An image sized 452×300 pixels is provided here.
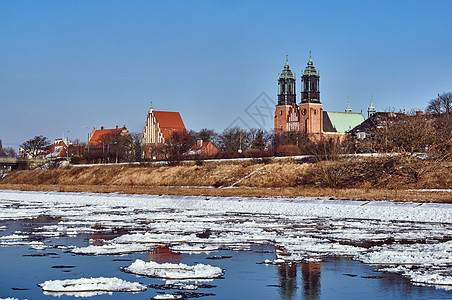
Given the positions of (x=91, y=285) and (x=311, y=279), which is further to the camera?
(x=311, y=279)

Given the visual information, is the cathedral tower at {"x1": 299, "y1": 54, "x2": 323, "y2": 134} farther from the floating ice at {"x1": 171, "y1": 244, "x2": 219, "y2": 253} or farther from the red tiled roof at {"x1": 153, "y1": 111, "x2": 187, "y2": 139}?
the floating ice at {"x1": 171, "y1": 244, "x2": 219, "y2": 253}

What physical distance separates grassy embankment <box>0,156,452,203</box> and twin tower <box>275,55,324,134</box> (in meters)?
94.2

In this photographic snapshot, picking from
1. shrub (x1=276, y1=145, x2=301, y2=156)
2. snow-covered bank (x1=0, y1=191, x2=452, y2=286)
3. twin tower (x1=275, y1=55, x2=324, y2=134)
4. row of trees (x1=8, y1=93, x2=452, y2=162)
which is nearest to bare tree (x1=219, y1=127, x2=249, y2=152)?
row of trees (x1=8, y1=93, x2=452, y2=162)

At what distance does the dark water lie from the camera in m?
9.69

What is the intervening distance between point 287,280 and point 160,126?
144 meters

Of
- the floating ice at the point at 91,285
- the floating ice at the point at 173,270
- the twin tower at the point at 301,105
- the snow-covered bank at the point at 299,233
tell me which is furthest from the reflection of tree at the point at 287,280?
the twin tower at the point at 301,105

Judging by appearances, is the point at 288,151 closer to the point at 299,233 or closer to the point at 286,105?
the point at 299,233

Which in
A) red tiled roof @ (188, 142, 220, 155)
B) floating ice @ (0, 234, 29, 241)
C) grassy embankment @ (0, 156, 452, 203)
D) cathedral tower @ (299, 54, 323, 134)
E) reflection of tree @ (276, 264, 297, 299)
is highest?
cathedral tower @ (299, 54, 323, 134)

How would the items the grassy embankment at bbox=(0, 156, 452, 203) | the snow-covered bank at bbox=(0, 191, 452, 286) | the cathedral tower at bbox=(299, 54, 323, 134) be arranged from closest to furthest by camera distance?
the snow-covered bank at bbox=(0, 191, 452, 286), the grassy embankment at bbox=(0, 156, 452, 203), the cathedral tower at bbox=(299, 54, 323, 134)

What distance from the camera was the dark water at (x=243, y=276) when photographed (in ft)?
31.8

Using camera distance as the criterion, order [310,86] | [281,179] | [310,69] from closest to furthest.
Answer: [281,179], [310,86], [310,69]

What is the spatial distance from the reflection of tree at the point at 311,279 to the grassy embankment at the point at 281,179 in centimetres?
1806

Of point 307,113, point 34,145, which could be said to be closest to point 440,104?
point 307,113

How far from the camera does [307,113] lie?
16712 cm
